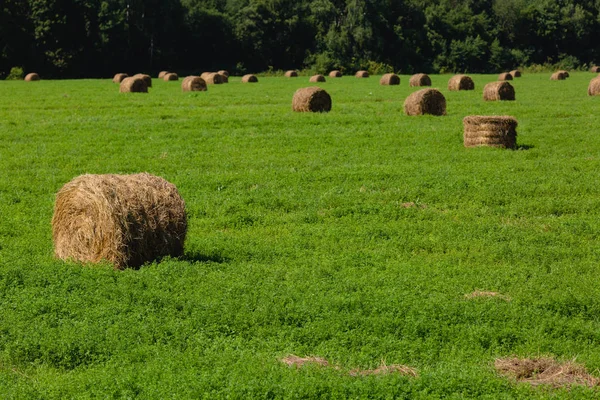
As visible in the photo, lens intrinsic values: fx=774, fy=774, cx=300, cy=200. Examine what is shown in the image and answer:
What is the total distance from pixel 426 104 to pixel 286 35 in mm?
64423

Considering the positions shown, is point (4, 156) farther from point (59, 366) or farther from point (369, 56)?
point (369, 56)

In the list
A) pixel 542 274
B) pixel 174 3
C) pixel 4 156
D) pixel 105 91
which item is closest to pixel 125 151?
pixel 4 156

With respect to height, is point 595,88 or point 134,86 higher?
point 595,88

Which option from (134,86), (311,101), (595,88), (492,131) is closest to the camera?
(492,131)

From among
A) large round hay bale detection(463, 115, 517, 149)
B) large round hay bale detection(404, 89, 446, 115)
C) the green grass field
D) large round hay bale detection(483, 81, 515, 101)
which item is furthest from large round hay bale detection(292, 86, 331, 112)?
large round hay bale detection(483, 81, 515, 101)

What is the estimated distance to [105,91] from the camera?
142 ft

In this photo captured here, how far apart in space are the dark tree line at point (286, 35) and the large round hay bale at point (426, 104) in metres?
51.5

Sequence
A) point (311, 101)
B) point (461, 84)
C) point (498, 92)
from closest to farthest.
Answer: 1. point (311, 101)
2. point (498, 92)
3. point (461, 84)

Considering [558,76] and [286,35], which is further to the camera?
[286,35]

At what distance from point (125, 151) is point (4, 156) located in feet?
10.4

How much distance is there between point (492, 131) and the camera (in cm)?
2162

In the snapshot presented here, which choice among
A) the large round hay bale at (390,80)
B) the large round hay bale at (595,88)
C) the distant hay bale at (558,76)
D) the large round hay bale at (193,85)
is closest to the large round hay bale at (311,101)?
the large round hay bale at (193,85)

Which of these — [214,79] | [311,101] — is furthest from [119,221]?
[214,79]

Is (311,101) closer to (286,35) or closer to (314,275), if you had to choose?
(314,275)
